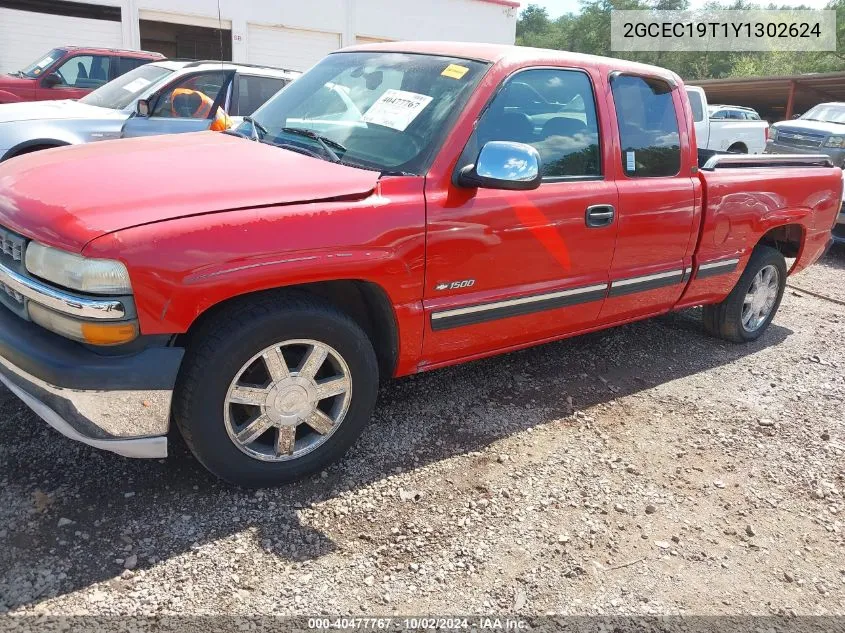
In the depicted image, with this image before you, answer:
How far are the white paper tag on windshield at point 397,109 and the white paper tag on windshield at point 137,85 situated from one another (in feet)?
17.3

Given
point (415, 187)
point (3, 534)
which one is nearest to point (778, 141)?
point (415, 187)

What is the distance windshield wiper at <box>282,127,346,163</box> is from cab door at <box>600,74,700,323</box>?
1.48 metres

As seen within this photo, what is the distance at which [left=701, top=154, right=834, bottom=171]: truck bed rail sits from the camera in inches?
175

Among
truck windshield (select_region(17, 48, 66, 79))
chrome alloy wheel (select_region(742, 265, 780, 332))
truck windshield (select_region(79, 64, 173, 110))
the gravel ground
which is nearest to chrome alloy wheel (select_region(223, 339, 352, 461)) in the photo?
the gravel ground

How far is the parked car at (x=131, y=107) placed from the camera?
6.63 metres

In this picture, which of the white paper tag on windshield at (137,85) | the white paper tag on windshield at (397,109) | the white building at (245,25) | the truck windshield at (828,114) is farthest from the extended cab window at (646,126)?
the truck windshield at (828,114)

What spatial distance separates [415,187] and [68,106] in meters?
6.21

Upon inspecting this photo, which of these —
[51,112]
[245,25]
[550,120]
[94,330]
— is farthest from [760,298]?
[245,25]

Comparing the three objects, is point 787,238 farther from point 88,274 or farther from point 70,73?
point 70,73

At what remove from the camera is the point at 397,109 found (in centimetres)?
319

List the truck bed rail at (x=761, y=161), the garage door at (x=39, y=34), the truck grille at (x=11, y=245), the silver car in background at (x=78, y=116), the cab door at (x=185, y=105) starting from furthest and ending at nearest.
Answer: the garage door at (x=39, y=34) → the cab door at (x=185, y=105) → the silver car in background at (x=78, y=116) → the truck bed rail at (x=761, y=161) → the truck grille at (x=11, y=245)

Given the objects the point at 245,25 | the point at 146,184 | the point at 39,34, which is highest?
the point at 245,25

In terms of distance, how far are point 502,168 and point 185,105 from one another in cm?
540

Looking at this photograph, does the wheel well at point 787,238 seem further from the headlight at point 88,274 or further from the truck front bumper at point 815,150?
the truck front bumper at point 815,150
